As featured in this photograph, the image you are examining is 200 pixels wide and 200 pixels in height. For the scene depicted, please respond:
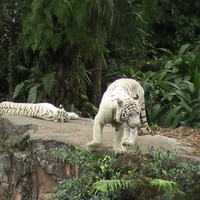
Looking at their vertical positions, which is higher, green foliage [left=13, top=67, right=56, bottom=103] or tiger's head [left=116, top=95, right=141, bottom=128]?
tiger's head [left=116, top=95, right=141, bottom=128]

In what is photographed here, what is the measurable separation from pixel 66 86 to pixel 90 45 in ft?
2.86

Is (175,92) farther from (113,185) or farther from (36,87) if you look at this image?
(113,185)

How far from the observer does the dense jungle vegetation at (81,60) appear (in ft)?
36.1

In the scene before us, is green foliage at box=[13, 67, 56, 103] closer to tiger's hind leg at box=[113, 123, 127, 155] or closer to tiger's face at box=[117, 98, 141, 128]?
tiger's hind leg at box=[113, 123, 127, 155]

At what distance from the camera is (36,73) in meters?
12.1

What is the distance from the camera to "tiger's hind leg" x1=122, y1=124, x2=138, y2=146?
6.77 metres

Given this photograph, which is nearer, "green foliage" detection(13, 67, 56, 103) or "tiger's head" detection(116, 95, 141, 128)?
"tiger's head" detection(116, 95, 141, 128)

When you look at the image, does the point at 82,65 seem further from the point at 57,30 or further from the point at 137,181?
the point at 137,181

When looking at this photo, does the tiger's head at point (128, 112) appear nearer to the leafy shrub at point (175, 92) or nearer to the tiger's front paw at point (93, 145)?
the tiger's front paw at point (93, 145)

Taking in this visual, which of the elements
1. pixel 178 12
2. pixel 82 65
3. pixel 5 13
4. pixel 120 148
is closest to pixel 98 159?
pixel 120 148

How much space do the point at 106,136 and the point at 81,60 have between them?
5241 millimetres

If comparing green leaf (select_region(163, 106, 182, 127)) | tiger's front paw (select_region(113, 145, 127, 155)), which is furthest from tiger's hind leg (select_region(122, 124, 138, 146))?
green leaf (select_region(163, 106, 182, 127))

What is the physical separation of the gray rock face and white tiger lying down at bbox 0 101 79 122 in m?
0.25

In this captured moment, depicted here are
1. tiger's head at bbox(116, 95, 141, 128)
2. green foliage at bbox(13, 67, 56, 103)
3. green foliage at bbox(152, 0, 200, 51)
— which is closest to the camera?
tiger's head at bbox(116, 95, 141, 128)
